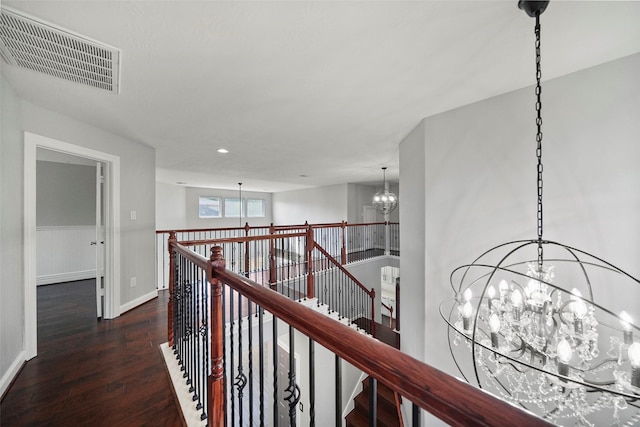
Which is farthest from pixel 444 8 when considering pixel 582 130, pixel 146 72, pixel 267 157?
pixel 267 157

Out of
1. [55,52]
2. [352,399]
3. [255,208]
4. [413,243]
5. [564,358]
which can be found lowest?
[352,399]

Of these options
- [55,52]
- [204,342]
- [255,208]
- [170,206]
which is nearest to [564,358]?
[204,342]

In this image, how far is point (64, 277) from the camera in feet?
14.3

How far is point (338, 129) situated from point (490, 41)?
1720 mm

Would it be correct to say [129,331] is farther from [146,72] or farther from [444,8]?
[444,8]

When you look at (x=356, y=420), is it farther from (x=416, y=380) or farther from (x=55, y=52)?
(x=55, y=52)

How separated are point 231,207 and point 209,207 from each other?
88 cm

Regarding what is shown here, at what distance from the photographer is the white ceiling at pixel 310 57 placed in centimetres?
127

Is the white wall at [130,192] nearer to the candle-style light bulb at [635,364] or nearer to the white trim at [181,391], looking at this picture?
the white trim at [181,391]

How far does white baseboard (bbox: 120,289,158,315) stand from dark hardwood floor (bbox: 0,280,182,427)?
6.9 inches

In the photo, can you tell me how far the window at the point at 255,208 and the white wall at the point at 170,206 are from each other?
2.55m

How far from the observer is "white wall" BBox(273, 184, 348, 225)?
7996 millimetres

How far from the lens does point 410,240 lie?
10.00ft

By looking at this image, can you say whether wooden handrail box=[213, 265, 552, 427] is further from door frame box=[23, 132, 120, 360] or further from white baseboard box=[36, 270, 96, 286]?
white baseboard box=[36, 270, 96, 286]
